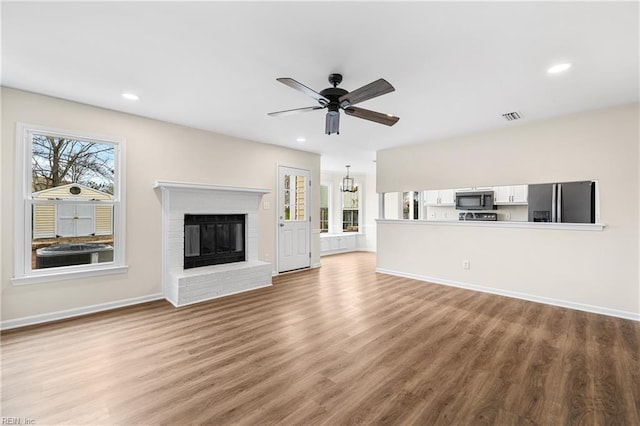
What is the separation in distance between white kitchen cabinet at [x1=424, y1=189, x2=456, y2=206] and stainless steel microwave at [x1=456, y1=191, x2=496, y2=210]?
22 cm

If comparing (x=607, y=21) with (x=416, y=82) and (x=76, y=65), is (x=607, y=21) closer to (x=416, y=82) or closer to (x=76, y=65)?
(x=416, y=82)

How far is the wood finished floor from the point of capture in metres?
1.79

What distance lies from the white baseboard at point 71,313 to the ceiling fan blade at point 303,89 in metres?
3.52

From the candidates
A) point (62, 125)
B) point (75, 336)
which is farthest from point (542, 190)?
point (62, 125)

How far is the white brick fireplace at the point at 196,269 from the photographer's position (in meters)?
3.89

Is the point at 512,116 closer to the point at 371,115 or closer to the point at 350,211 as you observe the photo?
the point at 371,115

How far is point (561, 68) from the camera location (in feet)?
8.30

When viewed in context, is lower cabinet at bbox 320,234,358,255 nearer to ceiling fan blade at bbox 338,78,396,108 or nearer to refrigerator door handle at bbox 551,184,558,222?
refrigerator door handle at bbox 551,184,558,222

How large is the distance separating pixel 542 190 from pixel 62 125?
249 inches

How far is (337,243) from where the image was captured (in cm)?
841

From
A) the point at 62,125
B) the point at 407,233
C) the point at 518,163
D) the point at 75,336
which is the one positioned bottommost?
the point at 75,336

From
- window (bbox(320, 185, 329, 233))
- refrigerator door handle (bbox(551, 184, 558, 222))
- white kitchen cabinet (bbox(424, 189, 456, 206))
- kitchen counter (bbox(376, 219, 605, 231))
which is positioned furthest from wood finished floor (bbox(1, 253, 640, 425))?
window (bbox(320, 185, 329, 233))

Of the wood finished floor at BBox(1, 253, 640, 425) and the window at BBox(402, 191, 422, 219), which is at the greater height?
the window at BBox(402, 191, 422, 219)

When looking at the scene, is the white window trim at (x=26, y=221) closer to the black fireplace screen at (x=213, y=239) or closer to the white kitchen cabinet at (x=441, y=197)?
the black fireplace screen at (x=213, y=239)
